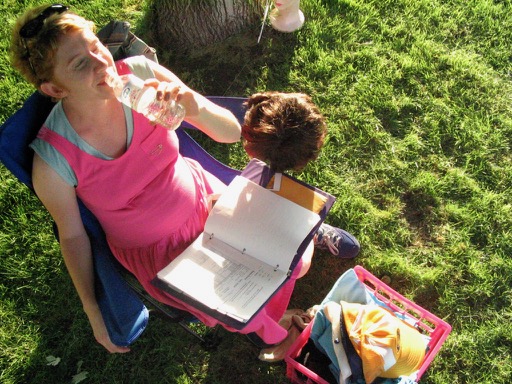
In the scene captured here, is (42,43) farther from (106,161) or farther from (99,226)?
(99,226)

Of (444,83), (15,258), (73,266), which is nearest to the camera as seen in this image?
(73,266)

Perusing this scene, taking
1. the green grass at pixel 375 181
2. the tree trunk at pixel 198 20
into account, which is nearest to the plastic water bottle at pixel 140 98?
the green grass at pixel 375 181

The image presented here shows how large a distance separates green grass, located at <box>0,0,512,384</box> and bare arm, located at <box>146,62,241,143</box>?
38.3 inches

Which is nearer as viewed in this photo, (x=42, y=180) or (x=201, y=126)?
(x=42, y=180)

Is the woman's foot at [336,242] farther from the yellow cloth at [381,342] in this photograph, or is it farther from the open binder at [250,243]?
the open binder at [250,243]

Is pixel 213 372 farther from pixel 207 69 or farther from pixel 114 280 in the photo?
pixel 207 69

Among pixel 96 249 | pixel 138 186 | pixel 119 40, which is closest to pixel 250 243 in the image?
pixel 138 186

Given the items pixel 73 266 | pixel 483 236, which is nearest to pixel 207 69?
pixel 73 266

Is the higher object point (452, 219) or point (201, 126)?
point (201, 126)

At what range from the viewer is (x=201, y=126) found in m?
2.48

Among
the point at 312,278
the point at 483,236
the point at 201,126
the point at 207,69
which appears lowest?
the point at 312,278

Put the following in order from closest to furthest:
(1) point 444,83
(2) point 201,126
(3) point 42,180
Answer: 1. (3) point 42,180
2. (2) point 201,126
3. (1) point 444,83

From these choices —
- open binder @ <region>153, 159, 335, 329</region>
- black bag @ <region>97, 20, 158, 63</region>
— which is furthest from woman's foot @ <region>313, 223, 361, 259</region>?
black bag @ <region>97, 20, 158, 63</region>

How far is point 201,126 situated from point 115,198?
0.59 meters
